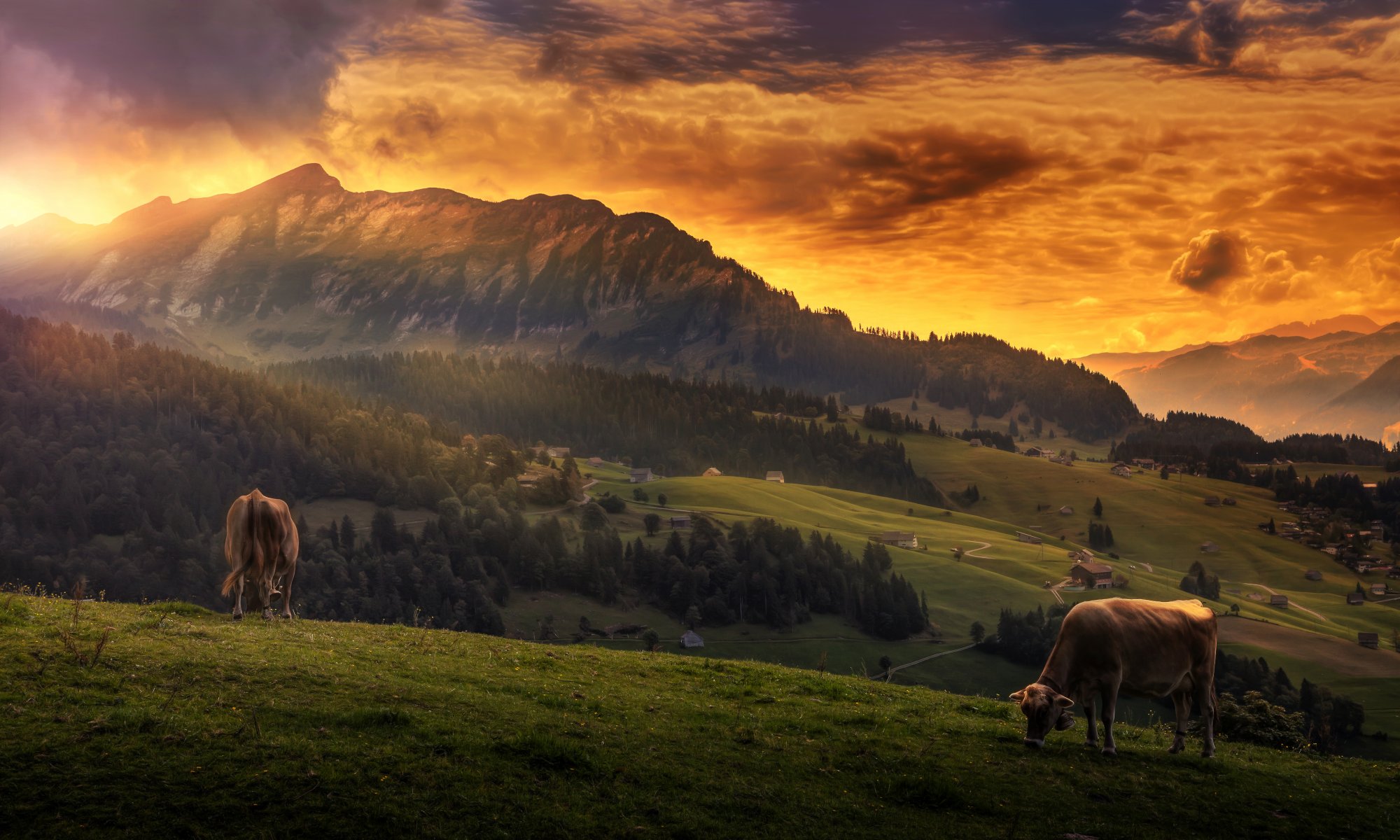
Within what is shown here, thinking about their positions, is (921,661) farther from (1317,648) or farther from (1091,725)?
(1091,725)

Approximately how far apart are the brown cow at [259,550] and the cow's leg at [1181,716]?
27587mm

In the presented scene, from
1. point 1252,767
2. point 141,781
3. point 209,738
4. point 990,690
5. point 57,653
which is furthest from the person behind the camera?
point 990,690

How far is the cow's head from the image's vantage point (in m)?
21.7

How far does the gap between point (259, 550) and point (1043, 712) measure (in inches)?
1006

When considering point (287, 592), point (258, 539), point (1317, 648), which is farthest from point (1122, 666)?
point (1317, 648)

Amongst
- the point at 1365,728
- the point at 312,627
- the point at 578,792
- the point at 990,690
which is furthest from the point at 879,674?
the point at 578,792

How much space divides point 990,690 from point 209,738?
15326 centimetres

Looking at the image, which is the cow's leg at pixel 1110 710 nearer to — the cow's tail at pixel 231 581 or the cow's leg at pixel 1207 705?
the cow's leg at pixel 1207 705

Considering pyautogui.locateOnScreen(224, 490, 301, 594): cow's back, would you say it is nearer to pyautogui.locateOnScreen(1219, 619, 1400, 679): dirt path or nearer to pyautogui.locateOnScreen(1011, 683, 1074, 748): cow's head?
pyautogui.locateOnScreen(1011, 683, 1074, 748): cow's head

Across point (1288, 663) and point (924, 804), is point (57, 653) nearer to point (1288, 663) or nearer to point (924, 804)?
point (924, 804)

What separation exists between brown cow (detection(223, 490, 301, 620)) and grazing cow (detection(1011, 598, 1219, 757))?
2445 centimetres

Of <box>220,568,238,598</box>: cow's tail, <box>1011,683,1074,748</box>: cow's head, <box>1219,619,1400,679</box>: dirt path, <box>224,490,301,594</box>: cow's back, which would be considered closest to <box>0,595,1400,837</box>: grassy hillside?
<box>1011,683,1074,748</box>: cow's head

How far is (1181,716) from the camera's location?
23.2m

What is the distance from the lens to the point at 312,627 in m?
30.2
